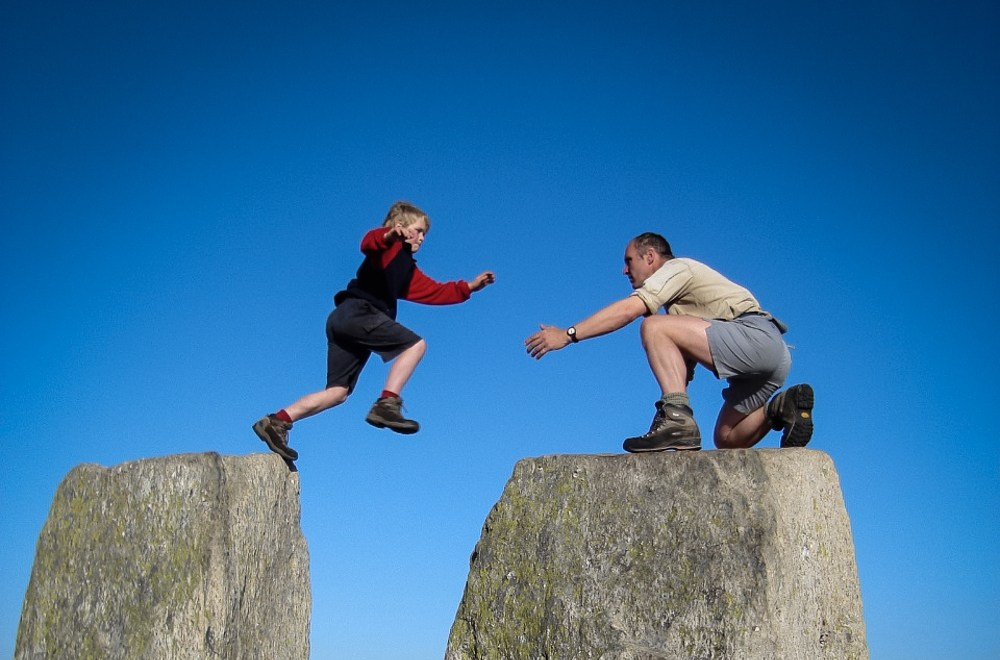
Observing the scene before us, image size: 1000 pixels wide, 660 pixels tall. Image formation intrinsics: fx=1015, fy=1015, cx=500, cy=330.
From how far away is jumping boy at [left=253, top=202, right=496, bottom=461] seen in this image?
7199 millimetres

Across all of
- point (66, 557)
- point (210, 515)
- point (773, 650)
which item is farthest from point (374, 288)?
point (773, 650)

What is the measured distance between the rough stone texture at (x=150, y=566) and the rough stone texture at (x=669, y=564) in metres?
1.43

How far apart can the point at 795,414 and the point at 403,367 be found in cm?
282

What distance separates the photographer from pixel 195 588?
233 inches

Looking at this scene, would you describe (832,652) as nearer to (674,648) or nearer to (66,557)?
(674,648)

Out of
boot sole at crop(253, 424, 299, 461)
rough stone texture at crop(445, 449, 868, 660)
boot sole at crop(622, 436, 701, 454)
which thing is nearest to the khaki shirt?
boot sole at crop(622, 436, 701, 454)

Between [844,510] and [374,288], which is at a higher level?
[374,288]

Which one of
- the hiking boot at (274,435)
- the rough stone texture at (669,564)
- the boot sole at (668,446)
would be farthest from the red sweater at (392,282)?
the boot sole at (668,446)

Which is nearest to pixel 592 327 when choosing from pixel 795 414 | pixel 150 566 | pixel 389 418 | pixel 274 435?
pixel 795 414

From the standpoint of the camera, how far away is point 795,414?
600 centimetres

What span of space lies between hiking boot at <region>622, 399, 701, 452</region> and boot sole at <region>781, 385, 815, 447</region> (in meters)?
0.58

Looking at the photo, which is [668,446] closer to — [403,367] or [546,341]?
[546,341]

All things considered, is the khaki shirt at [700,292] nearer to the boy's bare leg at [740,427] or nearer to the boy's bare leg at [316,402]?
the boy's bare leg at [740,427]

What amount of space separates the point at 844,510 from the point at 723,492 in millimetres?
921
